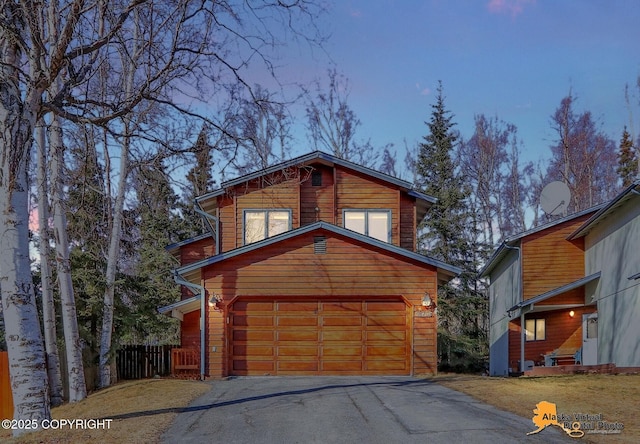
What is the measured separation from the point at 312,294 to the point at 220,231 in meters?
4.45

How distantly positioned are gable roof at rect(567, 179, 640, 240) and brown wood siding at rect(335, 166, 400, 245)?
646cm

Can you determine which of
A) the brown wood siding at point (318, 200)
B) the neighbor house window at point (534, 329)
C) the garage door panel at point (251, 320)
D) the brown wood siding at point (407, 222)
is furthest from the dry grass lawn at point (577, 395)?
the neighbor house window at point (534, 329)

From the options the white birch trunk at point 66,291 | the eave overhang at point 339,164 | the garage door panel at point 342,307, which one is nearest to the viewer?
the white birch trunk at point 66,291

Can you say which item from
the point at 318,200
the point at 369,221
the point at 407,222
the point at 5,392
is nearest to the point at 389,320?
the point at 369,221

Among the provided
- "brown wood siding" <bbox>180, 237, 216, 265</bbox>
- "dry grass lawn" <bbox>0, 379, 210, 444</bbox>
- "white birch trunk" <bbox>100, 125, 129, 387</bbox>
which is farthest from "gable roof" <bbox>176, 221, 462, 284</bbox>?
"brown wood siding" <bbox>180, 237, 216, 265</bbox>

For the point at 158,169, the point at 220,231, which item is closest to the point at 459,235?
the point at 220,231

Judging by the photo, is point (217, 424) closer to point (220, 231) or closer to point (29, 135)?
point (29, 135)

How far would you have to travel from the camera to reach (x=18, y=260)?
809 centimetres

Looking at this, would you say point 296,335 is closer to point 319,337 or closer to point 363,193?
point 319,337

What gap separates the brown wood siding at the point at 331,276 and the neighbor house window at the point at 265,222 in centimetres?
287

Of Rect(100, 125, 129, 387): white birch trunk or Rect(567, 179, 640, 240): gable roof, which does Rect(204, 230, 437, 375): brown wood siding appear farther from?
Rect(567, 179, 640, 240): gable roof

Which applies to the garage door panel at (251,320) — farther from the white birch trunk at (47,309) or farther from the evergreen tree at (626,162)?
the evergreen tree at (626,162)

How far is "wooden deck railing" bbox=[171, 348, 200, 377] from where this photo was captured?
55.5 ft

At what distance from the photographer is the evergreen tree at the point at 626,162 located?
123 ft
